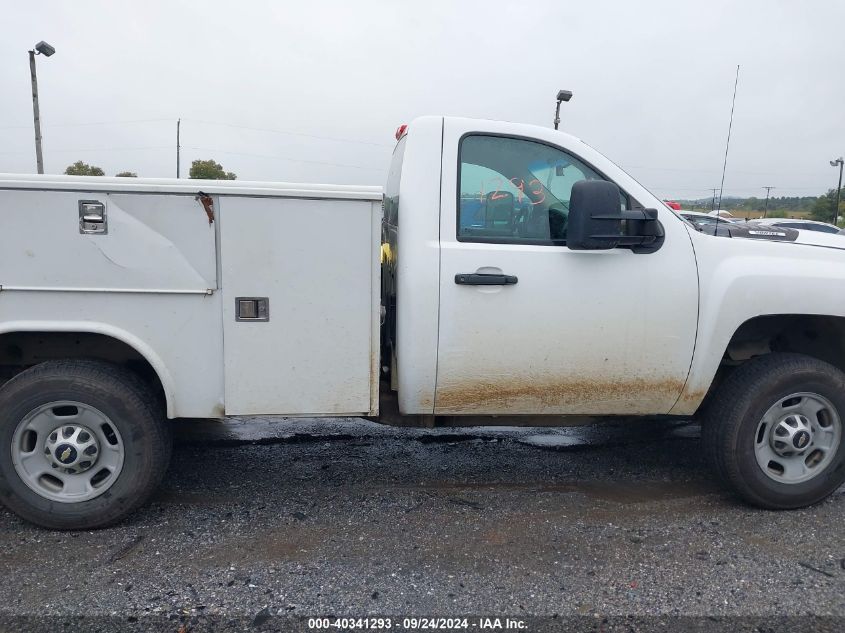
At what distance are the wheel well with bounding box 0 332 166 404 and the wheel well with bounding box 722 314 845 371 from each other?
10.7ft

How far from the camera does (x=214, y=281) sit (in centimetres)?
312

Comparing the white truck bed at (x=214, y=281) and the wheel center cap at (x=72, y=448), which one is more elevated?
the white truck bed at (x=214, y=281)

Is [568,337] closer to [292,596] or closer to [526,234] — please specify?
[526,234]

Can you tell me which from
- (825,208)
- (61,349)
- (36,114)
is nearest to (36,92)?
(36,114)

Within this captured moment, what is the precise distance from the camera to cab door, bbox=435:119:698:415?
3.29 meters

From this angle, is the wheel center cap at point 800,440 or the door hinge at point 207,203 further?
the wheel center cap at point 800,440

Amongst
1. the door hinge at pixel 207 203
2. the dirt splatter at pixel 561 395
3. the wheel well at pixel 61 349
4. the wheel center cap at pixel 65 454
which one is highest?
the door hinge at pixel 207 203

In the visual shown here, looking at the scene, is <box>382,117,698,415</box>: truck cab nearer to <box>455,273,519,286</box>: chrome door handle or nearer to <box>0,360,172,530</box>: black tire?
<box>455,273,519,286</box>: chrome door handle

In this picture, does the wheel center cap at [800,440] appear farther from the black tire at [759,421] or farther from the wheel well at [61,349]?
the wheel well at [61,349]

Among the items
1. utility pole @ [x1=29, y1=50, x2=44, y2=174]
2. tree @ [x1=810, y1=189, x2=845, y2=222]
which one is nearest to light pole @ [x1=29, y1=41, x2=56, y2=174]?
utility pole @ [x1=29, y1=50, x2=44, y2=174]

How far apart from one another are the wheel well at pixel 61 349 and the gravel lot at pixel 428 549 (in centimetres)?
85

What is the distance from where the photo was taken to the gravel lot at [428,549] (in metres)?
2.69

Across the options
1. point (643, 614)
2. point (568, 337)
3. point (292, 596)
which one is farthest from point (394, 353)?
point (643, 614)

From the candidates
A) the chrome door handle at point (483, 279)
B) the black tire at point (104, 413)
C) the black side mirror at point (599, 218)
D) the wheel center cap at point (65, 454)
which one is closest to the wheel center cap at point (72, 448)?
the wheel center cap at point (65, 454)
